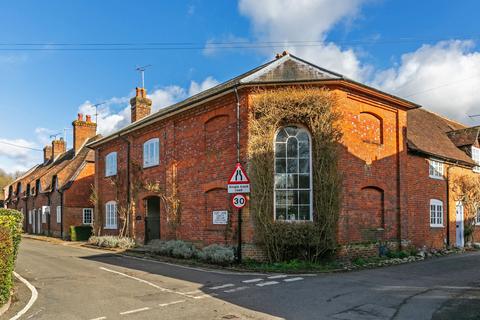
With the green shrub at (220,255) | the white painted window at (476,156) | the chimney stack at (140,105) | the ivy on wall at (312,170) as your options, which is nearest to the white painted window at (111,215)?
the chimney stack at (140,105)

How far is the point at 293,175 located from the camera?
15.2 metres

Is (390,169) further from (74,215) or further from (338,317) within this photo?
(74,215)

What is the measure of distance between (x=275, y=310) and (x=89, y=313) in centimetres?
354

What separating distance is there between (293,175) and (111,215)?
Answer: 14.5 meters

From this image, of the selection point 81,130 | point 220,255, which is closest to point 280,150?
point 220,255

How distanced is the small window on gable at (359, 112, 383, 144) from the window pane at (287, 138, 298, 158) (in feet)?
9.45

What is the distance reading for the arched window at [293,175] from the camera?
15016 mm

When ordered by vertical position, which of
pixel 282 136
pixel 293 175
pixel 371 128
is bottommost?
pixel 293 175

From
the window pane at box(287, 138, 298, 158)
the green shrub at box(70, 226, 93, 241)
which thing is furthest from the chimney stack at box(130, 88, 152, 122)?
the window pane at box(287, 138, 298, 158)

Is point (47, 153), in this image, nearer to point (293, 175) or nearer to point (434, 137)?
point (293, 175)

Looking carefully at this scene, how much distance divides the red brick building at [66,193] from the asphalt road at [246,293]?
59.5 feet

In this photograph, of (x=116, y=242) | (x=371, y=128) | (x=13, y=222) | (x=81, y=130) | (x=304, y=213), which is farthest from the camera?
(x=81, y=130)

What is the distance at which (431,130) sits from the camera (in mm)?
24234

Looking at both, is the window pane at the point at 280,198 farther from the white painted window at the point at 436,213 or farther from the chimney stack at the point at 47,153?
the chimney stack at the point at 47,153
